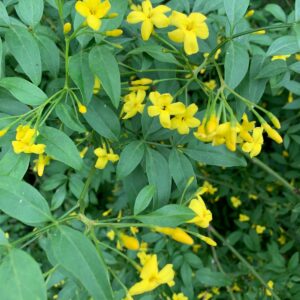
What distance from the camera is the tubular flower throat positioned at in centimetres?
89

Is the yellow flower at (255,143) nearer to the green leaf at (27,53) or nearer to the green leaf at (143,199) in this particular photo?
the green leaf at (143,199)

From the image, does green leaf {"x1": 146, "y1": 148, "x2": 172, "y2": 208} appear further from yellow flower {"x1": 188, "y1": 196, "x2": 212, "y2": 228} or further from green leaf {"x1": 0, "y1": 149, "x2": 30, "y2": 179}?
green leaf {"x1": 0, "y1": 149, "x2": 30, "y2": 179}

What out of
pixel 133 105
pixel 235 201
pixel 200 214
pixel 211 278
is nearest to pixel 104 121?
pixel 133 105

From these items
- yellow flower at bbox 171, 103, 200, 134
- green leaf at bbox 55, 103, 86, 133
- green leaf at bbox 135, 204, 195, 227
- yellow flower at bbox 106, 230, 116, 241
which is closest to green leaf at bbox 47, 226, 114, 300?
green leaf at bbox 135, 204, 195, 227

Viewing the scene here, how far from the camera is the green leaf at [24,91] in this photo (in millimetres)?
967

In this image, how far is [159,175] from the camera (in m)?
1.05

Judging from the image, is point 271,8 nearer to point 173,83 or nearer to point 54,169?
point 173,83

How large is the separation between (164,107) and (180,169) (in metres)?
0.16

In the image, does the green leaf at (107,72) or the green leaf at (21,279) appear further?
the green leaf at (107,72)

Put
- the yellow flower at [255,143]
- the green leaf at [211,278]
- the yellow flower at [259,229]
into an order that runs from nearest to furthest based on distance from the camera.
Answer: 1. the yellow flower at [255,143]
2. the green leaf at [211,278]
3. the yellow flower at [259,229]

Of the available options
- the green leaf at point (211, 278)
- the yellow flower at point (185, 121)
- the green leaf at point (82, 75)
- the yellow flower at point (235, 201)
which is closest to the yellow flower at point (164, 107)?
the yellow flower at point (185, 121)

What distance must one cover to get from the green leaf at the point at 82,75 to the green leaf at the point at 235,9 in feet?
1.08

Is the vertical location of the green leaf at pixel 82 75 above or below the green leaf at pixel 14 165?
above

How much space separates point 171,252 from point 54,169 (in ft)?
1.68
